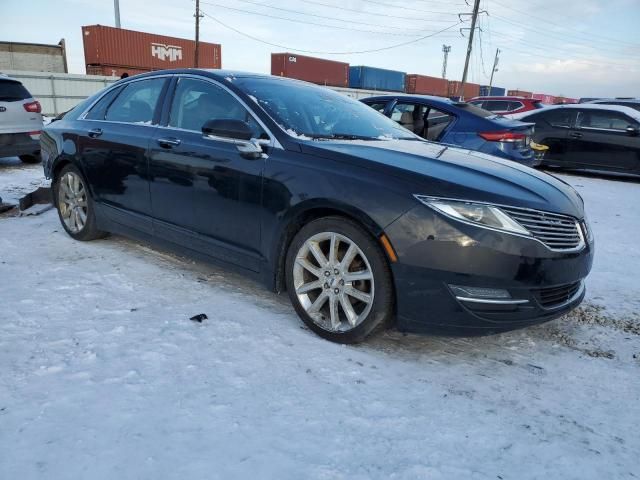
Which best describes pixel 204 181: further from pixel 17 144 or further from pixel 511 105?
pixel 511 105

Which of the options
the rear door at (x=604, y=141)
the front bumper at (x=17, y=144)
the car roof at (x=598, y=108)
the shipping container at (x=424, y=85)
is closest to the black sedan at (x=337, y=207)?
the front bumper at (x=17, y=144)

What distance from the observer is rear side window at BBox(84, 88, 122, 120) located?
4.29 meters

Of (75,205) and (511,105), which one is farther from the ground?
(511,105)

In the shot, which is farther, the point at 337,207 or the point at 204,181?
the point at 204,181

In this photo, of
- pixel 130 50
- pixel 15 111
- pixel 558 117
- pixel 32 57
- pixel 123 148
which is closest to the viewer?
pixel 123 148

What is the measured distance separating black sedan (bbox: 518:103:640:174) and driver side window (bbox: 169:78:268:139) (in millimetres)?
8904

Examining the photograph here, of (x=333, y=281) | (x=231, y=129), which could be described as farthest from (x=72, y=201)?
(x=333, y=281)

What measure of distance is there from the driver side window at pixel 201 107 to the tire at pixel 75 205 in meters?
1.30

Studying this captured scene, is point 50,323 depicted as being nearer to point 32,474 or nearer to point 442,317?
point 32,474

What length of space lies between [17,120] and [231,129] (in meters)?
6.59

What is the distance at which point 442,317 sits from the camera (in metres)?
2.50

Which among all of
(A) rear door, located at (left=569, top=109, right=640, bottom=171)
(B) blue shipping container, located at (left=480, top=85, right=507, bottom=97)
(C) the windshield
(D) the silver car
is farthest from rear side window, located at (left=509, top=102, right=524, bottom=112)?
(B) blue shipping container, located at (left=480, top=85, right=507, bottom=97)

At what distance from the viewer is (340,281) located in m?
2.76

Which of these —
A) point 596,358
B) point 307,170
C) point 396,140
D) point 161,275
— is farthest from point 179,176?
point 596,358
